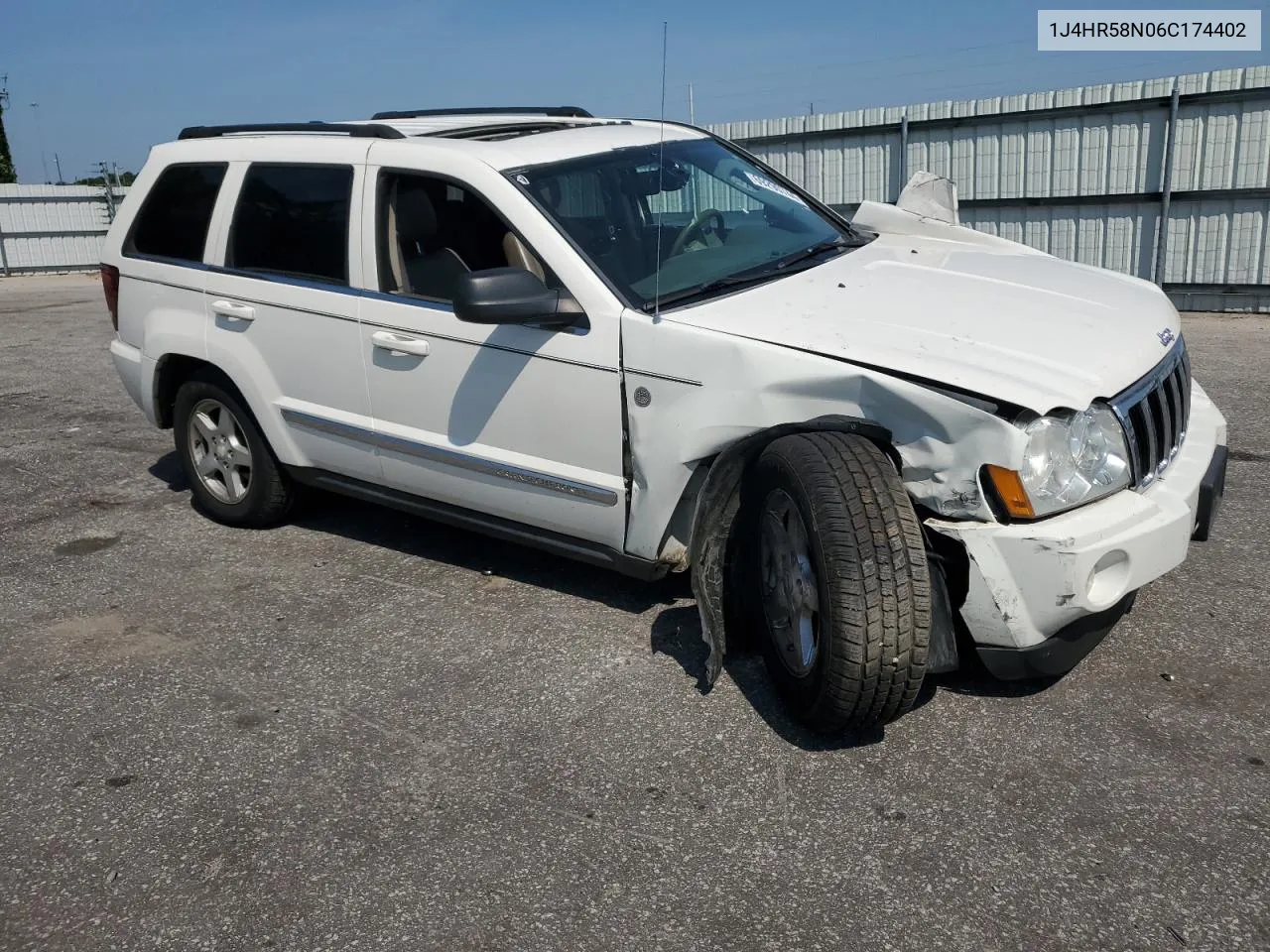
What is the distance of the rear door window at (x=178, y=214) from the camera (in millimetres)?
5156

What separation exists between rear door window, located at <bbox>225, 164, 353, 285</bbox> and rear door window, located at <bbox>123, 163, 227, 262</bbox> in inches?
9.0

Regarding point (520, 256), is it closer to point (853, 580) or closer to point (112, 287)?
point (853, 580)

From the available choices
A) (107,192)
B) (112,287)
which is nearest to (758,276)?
(112,287)

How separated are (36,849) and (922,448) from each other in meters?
2.56

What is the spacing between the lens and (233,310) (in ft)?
16.3

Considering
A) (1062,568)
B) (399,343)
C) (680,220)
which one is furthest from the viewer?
(680,220)

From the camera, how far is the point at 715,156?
4941 millimetres

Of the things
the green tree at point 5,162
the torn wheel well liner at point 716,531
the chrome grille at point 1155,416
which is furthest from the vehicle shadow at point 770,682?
the green tree at point 5,162

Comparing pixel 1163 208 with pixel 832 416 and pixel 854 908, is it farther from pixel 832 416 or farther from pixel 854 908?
pixel 854 908

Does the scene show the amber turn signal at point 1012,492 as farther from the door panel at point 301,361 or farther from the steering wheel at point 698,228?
the door panel at point 301,361

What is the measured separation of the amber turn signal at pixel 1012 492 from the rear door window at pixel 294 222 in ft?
8.80

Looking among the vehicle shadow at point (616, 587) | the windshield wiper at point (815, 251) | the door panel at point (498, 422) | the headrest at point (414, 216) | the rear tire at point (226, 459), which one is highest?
the headrest at point (414, 216)

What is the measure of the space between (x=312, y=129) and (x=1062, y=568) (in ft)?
11.8

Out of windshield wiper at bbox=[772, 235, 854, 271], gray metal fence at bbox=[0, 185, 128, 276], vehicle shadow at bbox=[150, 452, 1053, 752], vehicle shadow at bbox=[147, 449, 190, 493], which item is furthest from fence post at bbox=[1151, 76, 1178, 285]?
gray metal fence at bbox=[0, 185, 128, 276]
